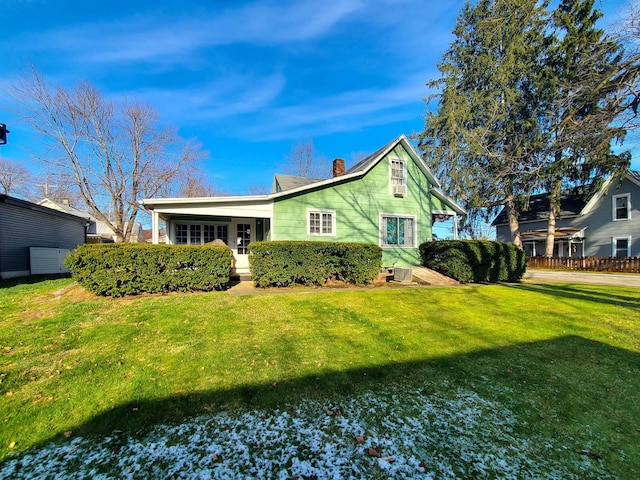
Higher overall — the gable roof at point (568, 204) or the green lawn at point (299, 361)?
the gable roof at point (568, 204)

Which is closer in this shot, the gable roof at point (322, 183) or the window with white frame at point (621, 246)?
the gable roof at point (322, 183)

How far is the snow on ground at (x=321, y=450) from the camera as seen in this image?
7.80 feet

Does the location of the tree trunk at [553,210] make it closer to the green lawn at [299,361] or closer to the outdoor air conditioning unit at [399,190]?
the outdoor air conditioning unit at [399,190]

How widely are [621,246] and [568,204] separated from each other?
19.3 ft

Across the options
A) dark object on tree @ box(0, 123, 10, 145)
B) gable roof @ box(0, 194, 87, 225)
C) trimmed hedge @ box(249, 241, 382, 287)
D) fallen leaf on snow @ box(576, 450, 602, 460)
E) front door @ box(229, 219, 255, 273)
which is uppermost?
dark object on tree @ box(0, 123, 10, 145)

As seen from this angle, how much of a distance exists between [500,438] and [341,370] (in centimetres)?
195

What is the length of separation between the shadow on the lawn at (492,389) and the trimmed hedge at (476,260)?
6.37m

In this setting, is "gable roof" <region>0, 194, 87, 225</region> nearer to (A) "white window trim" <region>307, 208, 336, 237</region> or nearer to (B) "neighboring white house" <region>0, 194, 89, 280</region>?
(B) "neighboring white house" <region>0, 194, 89, 280</region>

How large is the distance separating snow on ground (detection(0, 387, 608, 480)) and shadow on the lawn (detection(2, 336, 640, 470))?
223mm

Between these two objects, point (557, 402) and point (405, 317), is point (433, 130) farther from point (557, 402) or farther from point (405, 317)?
point (557, 402)

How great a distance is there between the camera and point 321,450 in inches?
103

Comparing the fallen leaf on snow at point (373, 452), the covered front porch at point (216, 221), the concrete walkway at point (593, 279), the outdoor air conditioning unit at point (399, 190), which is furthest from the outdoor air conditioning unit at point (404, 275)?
the fallen leaf on snow at point (373, 452)

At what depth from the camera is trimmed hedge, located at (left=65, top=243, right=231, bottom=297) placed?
24.5ft

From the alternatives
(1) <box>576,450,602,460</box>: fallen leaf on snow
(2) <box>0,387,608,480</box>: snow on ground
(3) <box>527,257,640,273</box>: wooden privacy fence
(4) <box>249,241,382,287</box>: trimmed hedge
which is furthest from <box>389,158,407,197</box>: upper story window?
(3) <box>527,257,640,273</box>: wooden privacy fence
